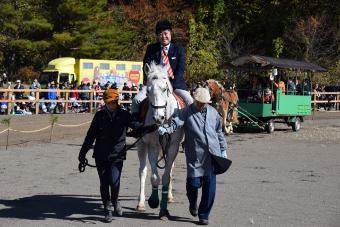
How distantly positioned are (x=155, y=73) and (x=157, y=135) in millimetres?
876

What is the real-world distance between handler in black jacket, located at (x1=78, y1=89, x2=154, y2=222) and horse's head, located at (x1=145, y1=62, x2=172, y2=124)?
48cm

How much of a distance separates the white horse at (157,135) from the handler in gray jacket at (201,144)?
1.03 ft

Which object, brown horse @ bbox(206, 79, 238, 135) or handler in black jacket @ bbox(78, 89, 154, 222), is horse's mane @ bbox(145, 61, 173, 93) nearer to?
handler in black jacket @ bbox(78, 89, 154, 222)

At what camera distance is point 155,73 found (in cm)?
906

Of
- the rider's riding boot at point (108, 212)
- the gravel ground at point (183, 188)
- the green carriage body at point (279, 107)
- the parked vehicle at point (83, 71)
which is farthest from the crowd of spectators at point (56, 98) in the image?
the rider's riding boot at point (108, 212)

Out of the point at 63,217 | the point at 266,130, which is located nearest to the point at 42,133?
the point at 266,130

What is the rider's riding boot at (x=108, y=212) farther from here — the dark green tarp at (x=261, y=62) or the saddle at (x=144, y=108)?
the dark green tarp at (x=261, y=62)

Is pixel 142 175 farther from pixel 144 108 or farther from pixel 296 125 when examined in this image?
pixel 296 125

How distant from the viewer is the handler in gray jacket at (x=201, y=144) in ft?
27.9

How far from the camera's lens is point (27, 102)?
92.3ft

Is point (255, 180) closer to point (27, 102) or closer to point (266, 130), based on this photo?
point (266, 130)

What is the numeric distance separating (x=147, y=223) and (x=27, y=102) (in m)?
20.4

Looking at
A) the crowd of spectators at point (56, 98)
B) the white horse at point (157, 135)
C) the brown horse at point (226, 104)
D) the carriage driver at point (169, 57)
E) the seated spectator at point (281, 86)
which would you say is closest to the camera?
the white horse at point (157, 135)

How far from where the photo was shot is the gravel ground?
29.5 ft
